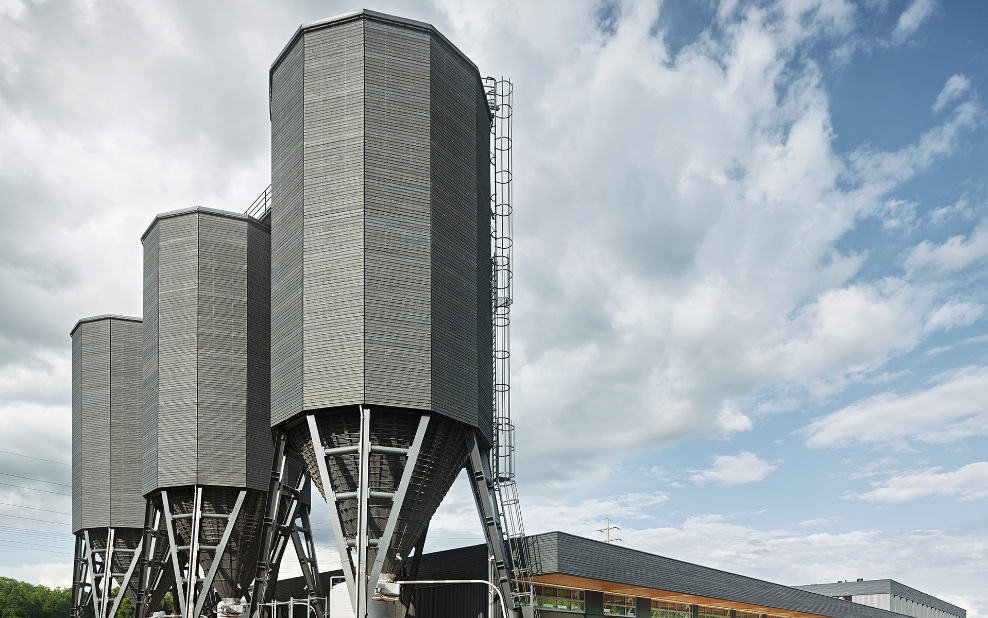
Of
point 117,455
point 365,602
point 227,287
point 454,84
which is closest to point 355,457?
point 365,602

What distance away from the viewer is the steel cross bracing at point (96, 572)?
2424 inches

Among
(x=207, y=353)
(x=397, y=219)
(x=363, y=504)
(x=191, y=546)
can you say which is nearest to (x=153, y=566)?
(x=191, y=546)

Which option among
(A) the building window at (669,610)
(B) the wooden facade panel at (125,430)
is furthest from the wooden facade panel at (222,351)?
(A) the building window at (669,610)

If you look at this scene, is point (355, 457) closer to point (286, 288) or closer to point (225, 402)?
point (286, 288)

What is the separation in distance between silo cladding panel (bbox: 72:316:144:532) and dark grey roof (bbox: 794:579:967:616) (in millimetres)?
68557

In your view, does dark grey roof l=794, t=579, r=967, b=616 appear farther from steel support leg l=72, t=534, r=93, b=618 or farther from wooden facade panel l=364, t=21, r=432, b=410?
wooden facade panel l=364, t=21, r=432, b=410

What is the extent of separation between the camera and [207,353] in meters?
50.9

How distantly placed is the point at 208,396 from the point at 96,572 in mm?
21793

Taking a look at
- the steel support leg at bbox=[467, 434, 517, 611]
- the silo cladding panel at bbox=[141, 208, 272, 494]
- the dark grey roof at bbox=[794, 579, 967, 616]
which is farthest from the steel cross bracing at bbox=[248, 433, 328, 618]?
the dark grey roof at bbox=[794, 579, 967, 616]

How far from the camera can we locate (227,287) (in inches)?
2042

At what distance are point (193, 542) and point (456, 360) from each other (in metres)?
19.3

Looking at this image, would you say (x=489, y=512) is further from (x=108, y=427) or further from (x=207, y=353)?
(x=108, y=427)

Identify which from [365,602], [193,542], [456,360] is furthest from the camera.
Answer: [193,542]

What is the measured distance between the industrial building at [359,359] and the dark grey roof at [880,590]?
5570 cm
